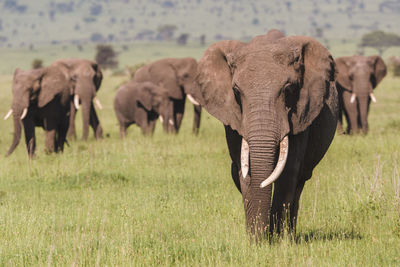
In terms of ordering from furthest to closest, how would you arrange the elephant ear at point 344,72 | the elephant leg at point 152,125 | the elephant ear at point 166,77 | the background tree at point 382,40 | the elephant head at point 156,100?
the background tree at point 382,40 < the elephant ear at point 166,77 < the elephant head at point 156,100 < the elephant leg at point 152,125 < the elephant ear at point 344,72

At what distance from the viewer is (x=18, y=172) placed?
11.3 m

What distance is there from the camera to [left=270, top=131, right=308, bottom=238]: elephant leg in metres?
6.18

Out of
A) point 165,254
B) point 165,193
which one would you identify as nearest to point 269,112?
point 165,254

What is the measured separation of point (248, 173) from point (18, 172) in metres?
6.28

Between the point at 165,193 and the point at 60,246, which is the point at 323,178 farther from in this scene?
the point at 60,246

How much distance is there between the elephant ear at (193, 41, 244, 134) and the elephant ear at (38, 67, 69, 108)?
814cm

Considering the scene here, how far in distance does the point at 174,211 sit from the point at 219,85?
7.16ft

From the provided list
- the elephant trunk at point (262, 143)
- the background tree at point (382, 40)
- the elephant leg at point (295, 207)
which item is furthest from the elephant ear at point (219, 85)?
the background tree at point (382, 40)

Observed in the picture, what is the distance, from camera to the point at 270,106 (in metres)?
5.71

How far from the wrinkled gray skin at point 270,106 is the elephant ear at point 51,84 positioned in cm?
816

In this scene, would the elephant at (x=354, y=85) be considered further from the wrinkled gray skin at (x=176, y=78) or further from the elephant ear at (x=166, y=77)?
the elephant ear at (x=166, y=77)

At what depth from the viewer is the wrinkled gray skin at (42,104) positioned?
46.0ft

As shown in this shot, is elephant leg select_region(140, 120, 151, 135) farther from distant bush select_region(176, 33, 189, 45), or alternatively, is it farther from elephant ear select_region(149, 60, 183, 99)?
distant bush select_region(176, 33, 189, 45)

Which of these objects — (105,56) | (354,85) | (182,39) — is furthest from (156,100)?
(182,39)
